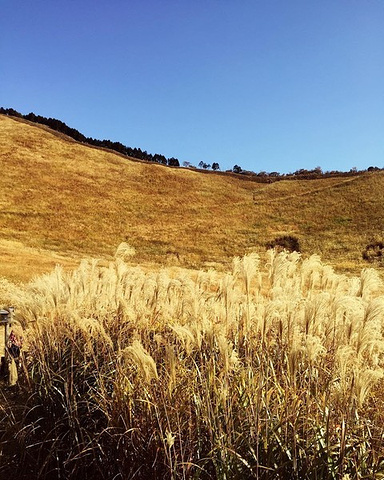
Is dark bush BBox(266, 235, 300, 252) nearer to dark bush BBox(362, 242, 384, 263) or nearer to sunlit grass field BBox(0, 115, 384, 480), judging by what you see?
dark bush BBox(362, 242, 384, 263)

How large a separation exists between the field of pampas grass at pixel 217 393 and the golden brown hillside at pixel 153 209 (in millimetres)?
23454

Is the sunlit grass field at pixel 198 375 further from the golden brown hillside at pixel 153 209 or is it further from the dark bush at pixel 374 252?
the dark bush at pixel 374 252

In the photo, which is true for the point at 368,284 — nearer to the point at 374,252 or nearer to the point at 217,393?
the point at 217,393

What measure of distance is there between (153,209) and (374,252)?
30283 mm

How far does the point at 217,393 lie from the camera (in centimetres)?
366

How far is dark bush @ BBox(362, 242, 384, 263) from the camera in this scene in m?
44.2

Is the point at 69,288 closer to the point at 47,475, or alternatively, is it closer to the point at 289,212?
the point at 47,475

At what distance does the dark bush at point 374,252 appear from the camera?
1742 inches

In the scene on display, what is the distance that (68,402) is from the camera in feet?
14.7

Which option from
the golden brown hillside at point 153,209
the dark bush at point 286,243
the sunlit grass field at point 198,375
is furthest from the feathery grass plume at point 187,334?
the dark bush at point 286,243

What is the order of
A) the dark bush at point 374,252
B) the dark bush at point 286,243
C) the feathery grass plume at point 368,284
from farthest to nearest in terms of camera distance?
the dark bush at point 286,243, the dark bush at point 374,252, the feathery grass plume at point 368,284

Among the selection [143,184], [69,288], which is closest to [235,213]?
[143,184]

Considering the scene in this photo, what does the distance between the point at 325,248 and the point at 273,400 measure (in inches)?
1822

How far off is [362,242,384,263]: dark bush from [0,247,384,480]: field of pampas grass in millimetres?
41713
